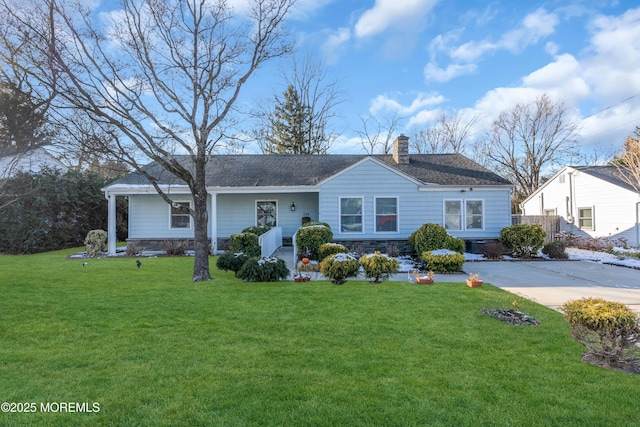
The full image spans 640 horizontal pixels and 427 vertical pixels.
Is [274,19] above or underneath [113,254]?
above

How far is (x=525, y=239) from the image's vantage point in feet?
Result: 40.5

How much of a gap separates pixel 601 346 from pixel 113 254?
15.4 metres

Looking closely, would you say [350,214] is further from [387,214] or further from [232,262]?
[232,262]

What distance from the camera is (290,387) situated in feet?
10.1

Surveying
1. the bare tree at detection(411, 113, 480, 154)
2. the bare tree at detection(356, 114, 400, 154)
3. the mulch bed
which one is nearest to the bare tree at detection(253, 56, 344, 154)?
the bare tree at detection(356, 114, 400, 154)

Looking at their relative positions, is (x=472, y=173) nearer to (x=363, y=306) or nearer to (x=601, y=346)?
(x=363, y=306)

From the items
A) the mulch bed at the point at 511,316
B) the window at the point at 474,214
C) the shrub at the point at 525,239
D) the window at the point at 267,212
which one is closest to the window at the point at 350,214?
the window at the point at 267,212

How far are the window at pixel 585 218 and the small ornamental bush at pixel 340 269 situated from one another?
15.7 meters

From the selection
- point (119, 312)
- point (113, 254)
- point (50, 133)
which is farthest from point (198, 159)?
point (113, 254)

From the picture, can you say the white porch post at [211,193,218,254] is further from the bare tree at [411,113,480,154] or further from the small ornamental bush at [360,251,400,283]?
the bare tree at [411,113,480,154]

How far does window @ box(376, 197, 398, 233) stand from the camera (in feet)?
44.4

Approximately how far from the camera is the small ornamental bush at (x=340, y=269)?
8.02 meters

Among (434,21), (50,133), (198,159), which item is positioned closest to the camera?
(50,133)

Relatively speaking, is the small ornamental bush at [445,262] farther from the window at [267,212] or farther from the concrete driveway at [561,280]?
the window at [267,212]
